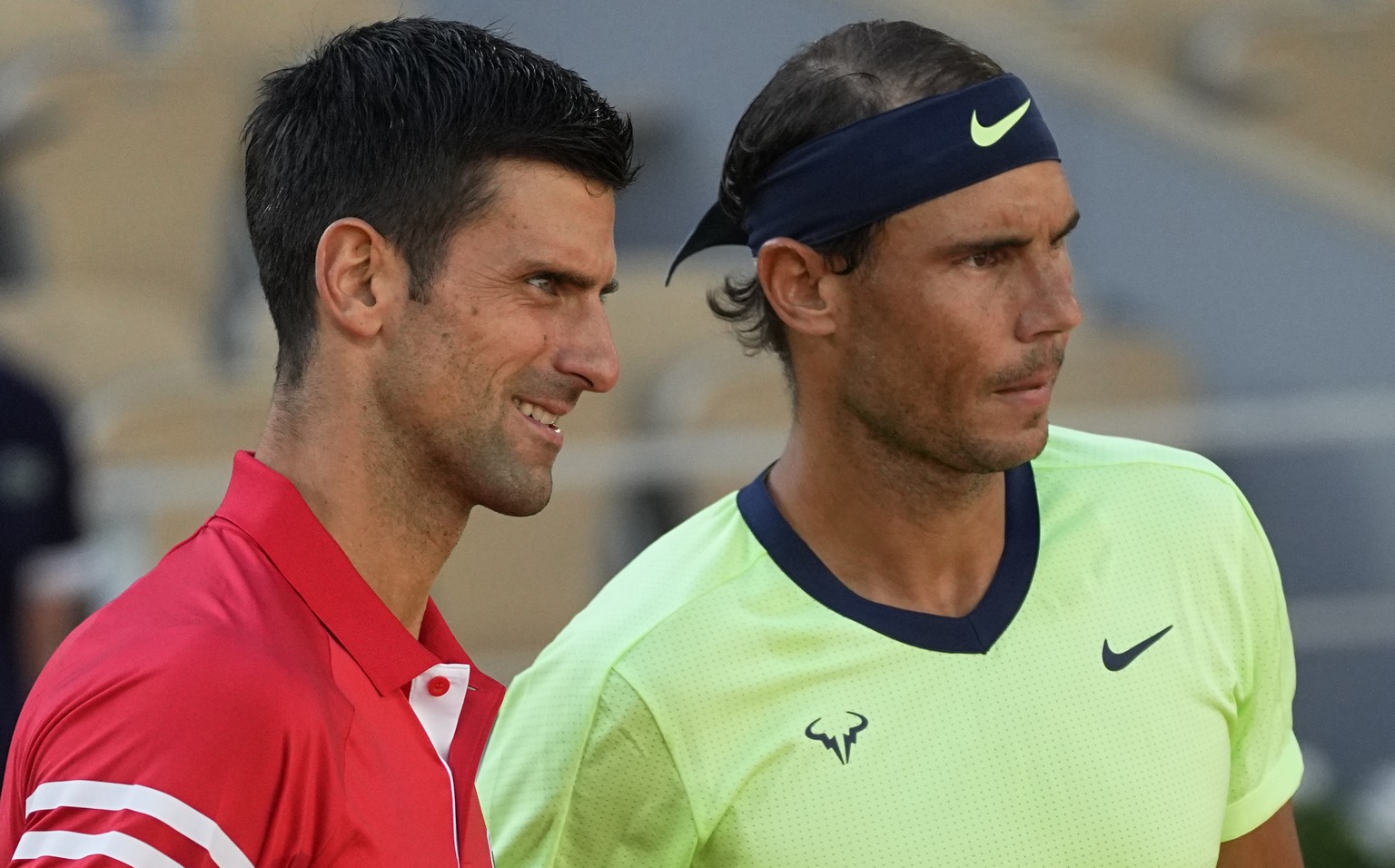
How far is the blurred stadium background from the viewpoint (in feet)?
15.4

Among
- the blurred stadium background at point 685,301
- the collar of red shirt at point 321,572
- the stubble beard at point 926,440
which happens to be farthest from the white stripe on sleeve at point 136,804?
the blurred stadium background at point 685,301

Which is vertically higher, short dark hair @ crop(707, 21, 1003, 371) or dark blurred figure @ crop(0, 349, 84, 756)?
short dark hair @ crop(707, 21, 1003, 371)

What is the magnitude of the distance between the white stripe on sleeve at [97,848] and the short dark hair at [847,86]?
1192 mm

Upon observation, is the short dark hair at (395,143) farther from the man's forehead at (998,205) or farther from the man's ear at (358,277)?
the man's forehead at (998,205)

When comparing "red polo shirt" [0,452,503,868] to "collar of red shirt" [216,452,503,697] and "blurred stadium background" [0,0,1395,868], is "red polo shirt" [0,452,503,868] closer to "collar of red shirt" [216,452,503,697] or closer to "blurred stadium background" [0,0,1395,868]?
"collar of red shirt" [216,452,503,697]

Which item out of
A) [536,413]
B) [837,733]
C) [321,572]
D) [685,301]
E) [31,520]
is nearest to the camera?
[321,572]

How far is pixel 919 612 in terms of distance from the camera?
6.91 ft

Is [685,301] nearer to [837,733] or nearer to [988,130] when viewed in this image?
[988,130]

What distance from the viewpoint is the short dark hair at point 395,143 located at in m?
1.63

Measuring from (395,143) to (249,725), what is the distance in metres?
0.58

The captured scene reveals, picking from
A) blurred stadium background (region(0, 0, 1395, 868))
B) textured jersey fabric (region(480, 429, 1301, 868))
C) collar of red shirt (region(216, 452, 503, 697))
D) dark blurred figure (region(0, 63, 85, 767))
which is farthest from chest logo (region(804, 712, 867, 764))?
blurred stadium background (region(0, 0, 1395, 868))

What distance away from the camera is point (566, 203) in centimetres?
168

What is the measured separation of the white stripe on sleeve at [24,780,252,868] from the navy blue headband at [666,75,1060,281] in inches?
45.6

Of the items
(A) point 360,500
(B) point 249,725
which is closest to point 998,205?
(A) point 360,500
